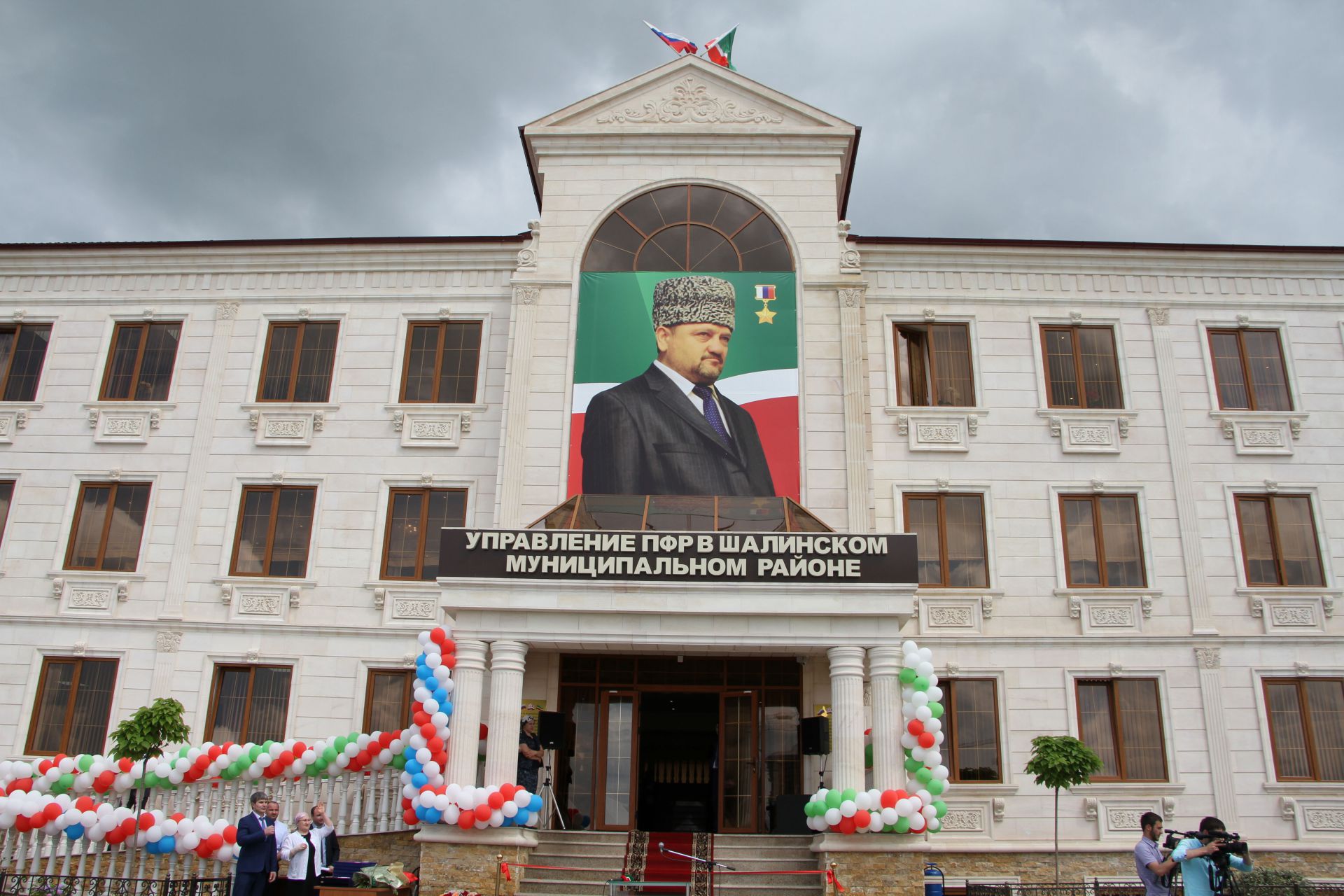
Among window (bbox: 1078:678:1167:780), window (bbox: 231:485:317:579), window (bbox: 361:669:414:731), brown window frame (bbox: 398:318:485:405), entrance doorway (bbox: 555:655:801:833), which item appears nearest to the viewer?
entrance doorway (bbox: 555:655:801:833)

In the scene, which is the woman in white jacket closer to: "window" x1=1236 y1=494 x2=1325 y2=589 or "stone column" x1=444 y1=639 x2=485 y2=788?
"stone column" x1=444 y1=639 x2=485 y2=788

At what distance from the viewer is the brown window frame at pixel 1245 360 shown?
22.5 m

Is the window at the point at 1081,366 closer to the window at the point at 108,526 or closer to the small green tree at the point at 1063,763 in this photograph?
the small green tree at the point at 1063,763

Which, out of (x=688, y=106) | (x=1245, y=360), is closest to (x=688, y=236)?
(x=688, y=106)

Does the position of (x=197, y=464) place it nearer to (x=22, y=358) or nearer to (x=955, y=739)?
(x=22, y=358)

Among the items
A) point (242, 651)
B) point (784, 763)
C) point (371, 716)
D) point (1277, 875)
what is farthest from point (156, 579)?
point (1277, 875)

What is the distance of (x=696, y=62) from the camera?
2422 cm

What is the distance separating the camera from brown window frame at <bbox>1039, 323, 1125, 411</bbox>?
2258 cm

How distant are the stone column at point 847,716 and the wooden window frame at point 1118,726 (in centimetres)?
617

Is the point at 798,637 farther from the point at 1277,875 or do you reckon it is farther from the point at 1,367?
the point at 1,367

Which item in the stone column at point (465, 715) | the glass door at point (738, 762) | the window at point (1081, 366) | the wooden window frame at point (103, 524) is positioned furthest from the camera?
the window at point (1081, 366)

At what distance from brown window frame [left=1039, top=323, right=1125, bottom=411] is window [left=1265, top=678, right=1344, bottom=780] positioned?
21.4 feet

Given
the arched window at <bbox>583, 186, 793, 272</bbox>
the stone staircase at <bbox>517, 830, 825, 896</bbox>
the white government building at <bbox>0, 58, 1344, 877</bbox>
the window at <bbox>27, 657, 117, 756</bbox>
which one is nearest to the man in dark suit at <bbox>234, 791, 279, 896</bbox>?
the stone staircase at <bbox>517, 830, 825, 896</bbox>

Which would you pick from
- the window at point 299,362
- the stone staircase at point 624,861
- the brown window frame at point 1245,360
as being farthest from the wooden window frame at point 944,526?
the window at point 299,362
